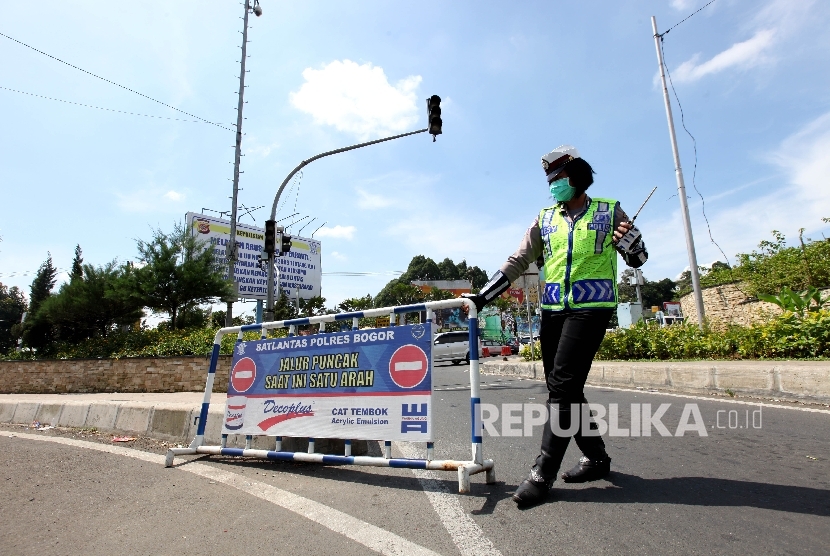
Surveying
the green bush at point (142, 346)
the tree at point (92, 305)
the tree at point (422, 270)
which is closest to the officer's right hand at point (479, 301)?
the green bush at point (142, 346)

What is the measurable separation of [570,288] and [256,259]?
91.5 ft

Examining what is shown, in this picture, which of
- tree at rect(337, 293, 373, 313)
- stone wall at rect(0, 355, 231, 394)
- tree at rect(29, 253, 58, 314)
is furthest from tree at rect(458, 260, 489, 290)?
stone wall at rect(0, 355, 231, 394)

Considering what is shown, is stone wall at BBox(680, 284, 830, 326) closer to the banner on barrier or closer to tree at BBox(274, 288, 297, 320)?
the banner on barrier

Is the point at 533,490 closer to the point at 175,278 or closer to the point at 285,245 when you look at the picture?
the point at 285,245

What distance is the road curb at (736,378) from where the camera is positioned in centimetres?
570

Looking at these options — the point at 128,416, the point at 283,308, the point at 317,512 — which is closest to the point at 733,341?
the point at 317,512

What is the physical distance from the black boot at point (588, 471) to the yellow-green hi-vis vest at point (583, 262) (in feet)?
3.12

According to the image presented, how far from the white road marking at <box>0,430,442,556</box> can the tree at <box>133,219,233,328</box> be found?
1461 cm

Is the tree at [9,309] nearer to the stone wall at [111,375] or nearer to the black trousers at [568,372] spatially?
the stone wall at [111,375]

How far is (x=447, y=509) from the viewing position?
2637mm

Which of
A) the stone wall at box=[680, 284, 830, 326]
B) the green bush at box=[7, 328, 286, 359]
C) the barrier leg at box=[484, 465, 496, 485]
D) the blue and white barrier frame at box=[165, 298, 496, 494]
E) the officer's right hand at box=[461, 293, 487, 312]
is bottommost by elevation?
the barrier leg at box=[484, 465, 496, 485]

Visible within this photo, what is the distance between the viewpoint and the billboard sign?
1038 inches

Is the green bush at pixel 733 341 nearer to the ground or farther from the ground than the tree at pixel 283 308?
nearer to the ground

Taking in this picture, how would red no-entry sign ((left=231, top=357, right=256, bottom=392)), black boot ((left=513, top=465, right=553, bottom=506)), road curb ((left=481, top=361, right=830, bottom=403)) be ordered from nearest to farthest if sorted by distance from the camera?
1. black boot ((left=513, top=465, right=553, bottom=506))
2. red no-entry sign ((left=231, top=357, right=256, bottom=392))
3. road curb ((left=481, top=361, right=830, bottom=403))
